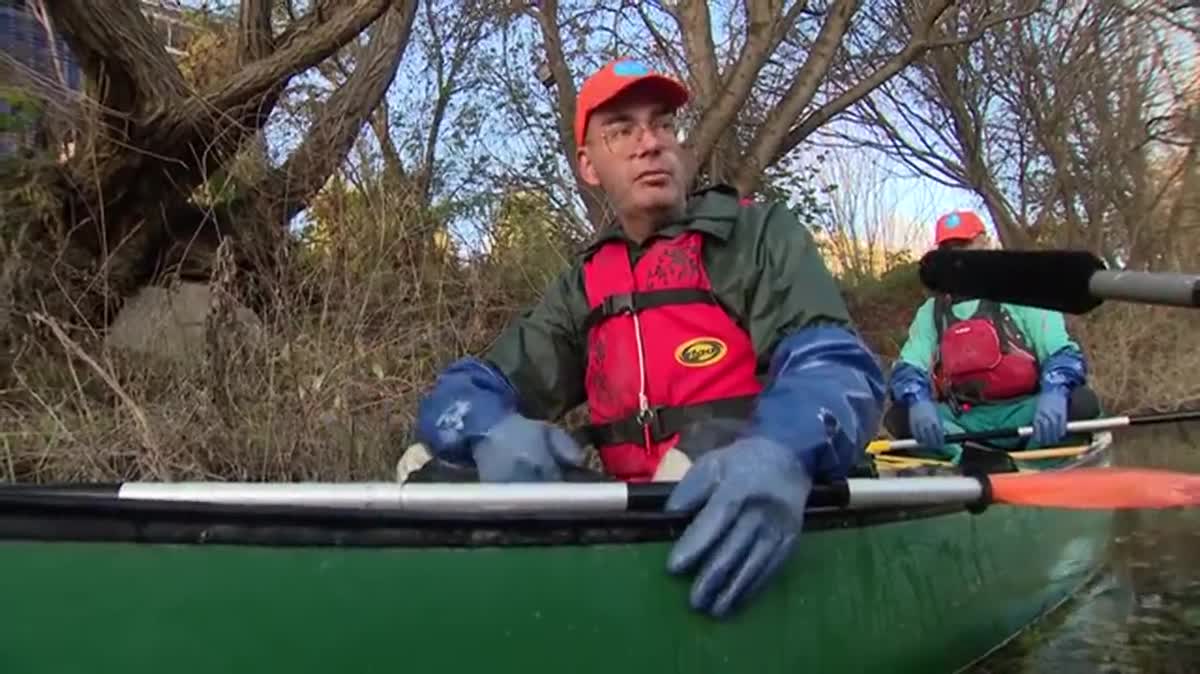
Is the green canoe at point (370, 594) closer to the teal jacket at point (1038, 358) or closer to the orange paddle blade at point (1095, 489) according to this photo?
the orange paddle blade at point (1095, 489)

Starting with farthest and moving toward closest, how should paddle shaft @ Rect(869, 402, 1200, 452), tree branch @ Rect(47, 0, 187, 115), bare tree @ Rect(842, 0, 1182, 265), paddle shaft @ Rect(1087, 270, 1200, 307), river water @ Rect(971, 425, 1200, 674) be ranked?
bare tree @ Rect(842, 0, 1182, 265) < paddle shaft @ Rect(869, 402, 1200, 452) < tree branch @ Rect(47, 0, 187, 115) < river water @ Rect(971, 425, 1200, 674) < paddle shaft @ Rect(1087, 270, 1200, 307)

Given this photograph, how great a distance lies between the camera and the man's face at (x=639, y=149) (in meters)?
2.89

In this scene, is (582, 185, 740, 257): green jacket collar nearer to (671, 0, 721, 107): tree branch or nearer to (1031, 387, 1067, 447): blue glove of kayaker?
(1031, 387, 1067, 447): blue glove of kayaker

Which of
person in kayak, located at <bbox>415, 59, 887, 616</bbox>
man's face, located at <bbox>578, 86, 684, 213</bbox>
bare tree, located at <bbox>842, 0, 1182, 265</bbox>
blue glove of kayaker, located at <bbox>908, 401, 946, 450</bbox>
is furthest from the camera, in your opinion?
bare tree, located at <bbox>842, 0, 1182, 265</bbox>

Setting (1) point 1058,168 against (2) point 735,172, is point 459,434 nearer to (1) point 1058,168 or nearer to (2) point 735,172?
(2) point 735,172

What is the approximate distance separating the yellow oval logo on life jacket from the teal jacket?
118 inches

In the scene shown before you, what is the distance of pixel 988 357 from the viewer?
562cm

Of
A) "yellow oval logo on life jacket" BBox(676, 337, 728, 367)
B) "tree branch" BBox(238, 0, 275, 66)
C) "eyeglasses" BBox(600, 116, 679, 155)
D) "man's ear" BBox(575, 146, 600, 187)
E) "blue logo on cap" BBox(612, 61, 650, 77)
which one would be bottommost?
"yellow oval logo on life jacket" BBox(676, 337, 728, 367)

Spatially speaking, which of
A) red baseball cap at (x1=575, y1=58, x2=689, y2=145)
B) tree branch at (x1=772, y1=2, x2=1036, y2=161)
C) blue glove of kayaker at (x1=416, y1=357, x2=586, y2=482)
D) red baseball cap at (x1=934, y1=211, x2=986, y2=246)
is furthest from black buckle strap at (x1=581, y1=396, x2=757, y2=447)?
tree branch at (x1=772, y1=2, x2=1036, y2=161)

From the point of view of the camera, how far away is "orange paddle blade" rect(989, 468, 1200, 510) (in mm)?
2904

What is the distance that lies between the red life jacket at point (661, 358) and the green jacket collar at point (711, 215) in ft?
0.11

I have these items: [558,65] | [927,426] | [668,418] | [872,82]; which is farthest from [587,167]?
[872,82]

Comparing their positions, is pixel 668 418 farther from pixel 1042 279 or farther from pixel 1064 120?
pixel 1064 120

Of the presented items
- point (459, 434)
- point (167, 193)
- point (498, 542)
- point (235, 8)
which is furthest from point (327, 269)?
point (498, 542)
